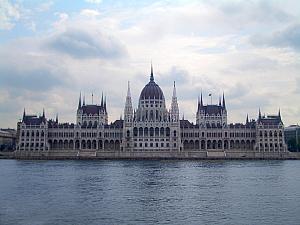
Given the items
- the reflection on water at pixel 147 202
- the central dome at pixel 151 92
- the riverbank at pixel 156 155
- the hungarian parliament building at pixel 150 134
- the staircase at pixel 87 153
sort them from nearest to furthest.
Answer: the reflection on water at pixel 147 202, the staircase at pixel 87 153, the riverbank at pixel 156 155, the hungarian parliament building at pixel 150 134, the central dome at pixel 151 92

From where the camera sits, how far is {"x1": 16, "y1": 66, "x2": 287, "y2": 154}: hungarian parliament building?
14012cm

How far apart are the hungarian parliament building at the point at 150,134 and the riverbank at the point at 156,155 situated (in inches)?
237

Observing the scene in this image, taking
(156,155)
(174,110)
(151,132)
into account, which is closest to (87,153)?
(156,155)

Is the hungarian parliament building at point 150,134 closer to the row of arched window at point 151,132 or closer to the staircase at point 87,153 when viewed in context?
the row of arched window at point 151,132

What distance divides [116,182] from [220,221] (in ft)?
84.6

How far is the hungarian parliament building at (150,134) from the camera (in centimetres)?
14012

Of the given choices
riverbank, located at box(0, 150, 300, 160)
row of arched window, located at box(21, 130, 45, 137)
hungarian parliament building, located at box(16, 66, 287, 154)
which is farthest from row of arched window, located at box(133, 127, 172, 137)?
row of arched window, located at box(21, 130, 45, 137)

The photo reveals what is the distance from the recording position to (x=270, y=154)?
132 meters

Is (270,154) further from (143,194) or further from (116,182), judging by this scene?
(143,194)

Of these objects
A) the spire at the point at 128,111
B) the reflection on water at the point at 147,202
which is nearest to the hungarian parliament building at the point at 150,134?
the spire at the point at 128,111

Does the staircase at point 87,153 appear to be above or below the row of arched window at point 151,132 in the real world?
below

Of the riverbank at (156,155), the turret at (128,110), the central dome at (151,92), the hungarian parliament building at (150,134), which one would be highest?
the central dome at (151,92)

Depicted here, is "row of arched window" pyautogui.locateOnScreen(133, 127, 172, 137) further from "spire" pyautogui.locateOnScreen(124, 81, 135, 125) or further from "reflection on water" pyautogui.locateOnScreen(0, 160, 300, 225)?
"reflection on water" pyautogui.locateOnScreen(0, 160, 300, 225)

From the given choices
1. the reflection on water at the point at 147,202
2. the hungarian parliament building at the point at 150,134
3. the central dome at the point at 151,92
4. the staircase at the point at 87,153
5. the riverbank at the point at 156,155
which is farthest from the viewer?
the central dome at the point at 151,92
